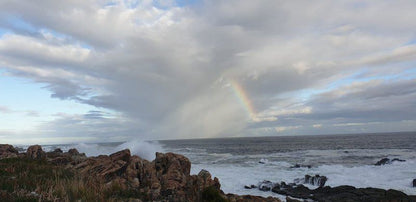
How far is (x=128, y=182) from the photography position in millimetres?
14273

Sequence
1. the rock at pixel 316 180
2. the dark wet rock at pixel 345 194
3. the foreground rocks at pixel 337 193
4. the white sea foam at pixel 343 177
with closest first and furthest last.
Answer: the foreground rocks at pixel 337 193 → the dark wet rock at pixel 345 194 → the white sea foam at pixel 343 177 → the rock at pixel 316 180

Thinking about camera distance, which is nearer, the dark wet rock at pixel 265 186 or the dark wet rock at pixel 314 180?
the dark wet rock at pixel 265 186

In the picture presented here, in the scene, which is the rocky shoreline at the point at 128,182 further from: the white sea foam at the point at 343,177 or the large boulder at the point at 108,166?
the white sea foam at the point at 343,177

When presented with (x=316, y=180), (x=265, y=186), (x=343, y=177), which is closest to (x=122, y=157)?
(x=265, y=186)

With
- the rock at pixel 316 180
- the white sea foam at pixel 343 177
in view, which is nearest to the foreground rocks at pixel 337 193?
the white sea foam at pixel 343 177

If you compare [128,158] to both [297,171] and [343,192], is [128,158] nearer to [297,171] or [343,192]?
[343,192]

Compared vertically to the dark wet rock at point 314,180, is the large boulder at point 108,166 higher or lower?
higher

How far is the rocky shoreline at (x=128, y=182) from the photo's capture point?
8445mm

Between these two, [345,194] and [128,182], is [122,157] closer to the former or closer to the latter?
[128,182]

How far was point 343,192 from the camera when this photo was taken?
74.5ft

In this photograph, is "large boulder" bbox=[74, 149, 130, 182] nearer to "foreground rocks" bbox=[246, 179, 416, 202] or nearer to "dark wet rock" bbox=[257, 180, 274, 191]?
"foreground rocks" bbox=[246, 179, 416, 202]

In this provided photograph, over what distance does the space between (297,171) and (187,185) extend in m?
24.8

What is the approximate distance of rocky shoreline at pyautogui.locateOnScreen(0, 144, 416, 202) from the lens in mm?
8445

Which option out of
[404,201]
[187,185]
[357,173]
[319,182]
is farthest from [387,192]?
[187,185]
